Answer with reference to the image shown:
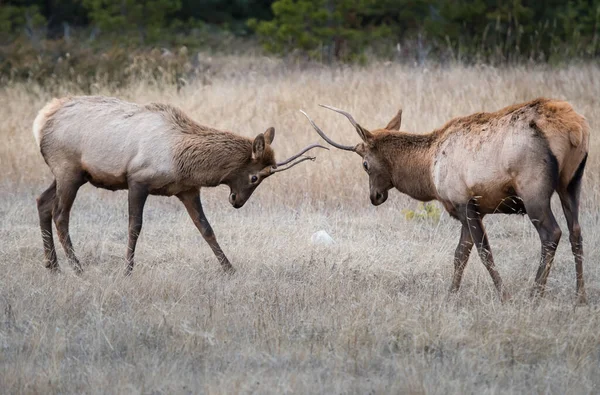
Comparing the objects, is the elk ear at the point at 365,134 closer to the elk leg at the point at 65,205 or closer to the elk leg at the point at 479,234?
the elk leg at the point at 479,234

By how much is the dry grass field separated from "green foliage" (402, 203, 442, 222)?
7cm

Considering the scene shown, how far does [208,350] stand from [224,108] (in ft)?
31.1

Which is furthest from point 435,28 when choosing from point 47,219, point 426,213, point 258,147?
point 47,219

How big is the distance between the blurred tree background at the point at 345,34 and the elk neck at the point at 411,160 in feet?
27.1

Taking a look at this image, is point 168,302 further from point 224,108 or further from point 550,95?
point 550,95

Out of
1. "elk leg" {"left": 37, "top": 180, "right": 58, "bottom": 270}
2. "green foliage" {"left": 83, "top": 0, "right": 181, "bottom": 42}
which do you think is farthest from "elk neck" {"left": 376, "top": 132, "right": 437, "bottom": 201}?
"green foliage" {"left": 83, "top": 0, "right": 181, "bottom": 42}

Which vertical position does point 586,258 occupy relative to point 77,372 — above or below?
below

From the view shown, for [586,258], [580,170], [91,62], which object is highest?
[580,170]

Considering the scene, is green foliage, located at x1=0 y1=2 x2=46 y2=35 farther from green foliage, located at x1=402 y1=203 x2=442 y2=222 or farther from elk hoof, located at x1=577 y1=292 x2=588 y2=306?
elk hoof, located at x1=577 y1=292 x2=588 y2=306

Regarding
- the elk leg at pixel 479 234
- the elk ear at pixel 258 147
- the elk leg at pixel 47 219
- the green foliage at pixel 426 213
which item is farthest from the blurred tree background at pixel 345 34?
the elk leg at pixel 479 234

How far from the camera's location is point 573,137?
654 cm

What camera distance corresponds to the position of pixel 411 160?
7.79m

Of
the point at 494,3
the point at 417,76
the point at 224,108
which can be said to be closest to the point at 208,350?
the point at 224,108

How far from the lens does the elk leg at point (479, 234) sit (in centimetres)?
715
